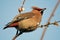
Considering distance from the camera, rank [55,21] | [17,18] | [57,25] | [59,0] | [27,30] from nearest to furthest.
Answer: [59,0] → [57,25] → [55,21] → [27,30] → [17,18]

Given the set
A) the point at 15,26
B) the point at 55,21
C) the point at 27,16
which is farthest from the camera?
the point at 27,16

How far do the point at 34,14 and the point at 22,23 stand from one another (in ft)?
3.65

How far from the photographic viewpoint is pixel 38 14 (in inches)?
135

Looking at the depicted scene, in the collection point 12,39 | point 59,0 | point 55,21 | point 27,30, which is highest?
point 59,0

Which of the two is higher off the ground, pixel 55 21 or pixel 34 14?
pixel 55 21

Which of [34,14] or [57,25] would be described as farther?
[34,14]

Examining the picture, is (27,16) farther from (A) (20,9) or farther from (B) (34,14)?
(A) (20,9)

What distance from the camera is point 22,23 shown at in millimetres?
2455

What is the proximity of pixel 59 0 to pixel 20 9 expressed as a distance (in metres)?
0.58

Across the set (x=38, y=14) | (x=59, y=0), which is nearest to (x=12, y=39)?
(x=59, y=0)

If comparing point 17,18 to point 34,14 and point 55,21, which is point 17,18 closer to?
point 34,14

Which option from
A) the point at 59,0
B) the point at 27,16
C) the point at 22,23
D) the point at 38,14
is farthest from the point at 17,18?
the point at 59,0

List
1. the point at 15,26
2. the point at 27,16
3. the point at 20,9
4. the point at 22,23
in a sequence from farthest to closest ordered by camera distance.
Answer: the point at 27,16 → the point at 22,23 → the point at 15,26 → the point at 20,9

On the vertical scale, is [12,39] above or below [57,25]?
below
